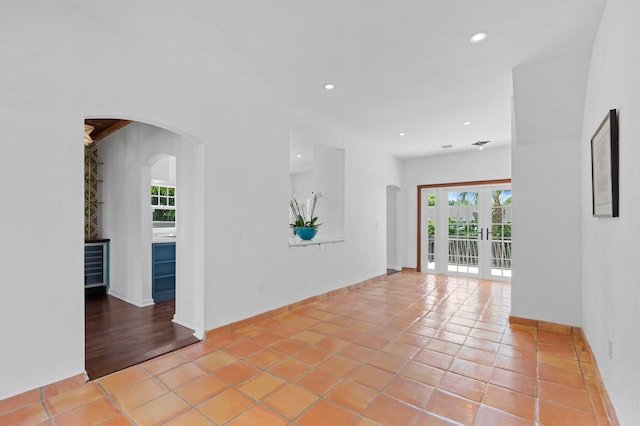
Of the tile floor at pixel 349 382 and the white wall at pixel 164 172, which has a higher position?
the white wall at pixel 164 172

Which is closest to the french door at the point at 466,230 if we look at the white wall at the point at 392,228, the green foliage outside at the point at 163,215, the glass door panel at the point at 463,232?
the glass door panel at the point at 463,232

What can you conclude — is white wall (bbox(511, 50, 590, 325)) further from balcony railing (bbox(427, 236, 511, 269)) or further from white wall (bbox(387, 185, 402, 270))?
white wall (bbox(387, 185, 402, 270))

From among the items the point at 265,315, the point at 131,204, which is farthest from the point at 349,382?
the point at 131,204

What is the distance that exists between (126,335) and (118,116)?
2.19 metres

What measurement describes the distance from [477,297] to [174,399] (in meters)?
4.41

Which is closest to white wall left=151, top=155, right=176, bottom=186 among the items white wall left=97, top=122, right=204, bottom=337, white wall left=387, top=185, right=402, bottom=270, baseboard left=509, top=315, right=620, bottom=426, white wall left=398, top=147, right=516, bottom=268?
white wall left=97, top=122, right=204, bottom=337

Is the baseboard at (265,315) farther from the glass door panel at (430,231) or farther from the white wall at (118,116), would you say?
the glass door panel at (430,231)

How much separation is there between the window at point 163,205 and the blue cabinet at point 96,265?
1367 mm

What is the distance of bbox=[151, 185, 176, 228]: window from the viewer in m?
6.16

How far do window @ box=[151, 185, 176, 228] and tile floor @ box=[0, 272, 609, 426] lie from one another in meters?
3.93

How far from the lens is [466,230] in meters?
6.52

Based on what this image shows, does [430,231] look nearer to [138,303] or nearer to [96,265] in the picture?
[138,303]

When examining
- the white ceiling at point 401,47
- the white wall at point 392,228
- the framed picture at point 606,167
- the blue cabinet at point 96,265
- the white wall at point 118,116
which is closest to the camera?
the framed picture at point 606,167

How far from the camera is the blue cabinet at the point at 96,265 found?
15.3 ft
